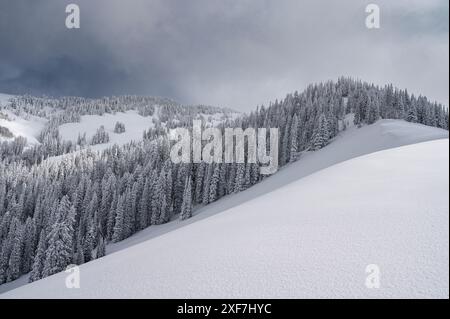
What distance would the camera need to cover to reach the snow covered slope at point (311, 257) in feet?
16.9

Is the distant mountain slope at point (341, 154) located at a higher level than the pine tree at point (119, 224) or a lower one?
higher

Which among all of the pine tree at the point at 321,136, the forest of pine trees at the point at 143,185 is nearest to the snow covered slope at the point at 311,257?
the forest of pine trees at the point at 143,185

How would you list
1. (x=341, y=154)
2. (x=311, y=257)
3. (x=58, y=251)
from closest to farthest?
(x=311, y=257) → (x=58, y=251) → (x=341, y=154)

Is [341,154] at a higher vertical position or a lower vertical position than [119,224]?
higher

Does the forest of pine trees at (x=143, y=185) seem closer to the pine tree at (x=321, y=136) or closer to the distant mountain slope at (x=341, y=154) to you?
the pine tree at (x=321, y=136)

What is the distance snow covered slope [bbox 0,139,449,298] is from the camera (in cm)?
514

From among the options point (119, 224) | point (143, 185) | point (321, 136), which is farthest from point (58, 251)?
point (321, 136)

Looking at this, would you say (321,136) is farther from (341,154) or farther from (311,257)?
(311,257)

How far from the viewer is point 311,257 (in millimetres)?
6242

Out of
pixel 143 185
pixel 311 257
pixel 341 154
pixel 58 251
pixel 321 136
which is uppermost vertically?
pixel 321 136

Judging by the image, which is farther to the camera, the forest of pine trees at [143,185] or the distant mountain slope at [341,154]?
the forest of pine trees at [143,185]

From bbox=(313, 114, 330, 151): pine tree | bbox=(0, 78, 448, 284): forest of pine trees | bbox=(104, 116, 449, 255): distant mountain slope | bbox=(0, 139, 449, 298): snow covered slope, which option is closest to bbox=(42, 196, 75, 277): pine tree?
bbox=(0, 78, 448, 284): forest of pine trees

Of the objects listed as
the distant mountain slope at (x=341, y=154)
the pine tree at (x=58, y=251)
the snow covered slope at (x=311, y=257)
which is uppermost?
the distant mountain slope at (x=341, y=154)

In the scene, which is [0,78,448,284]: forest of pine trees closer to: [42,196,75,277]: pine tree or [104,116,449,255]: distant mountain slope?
[42,196,75,277]: pine tree
